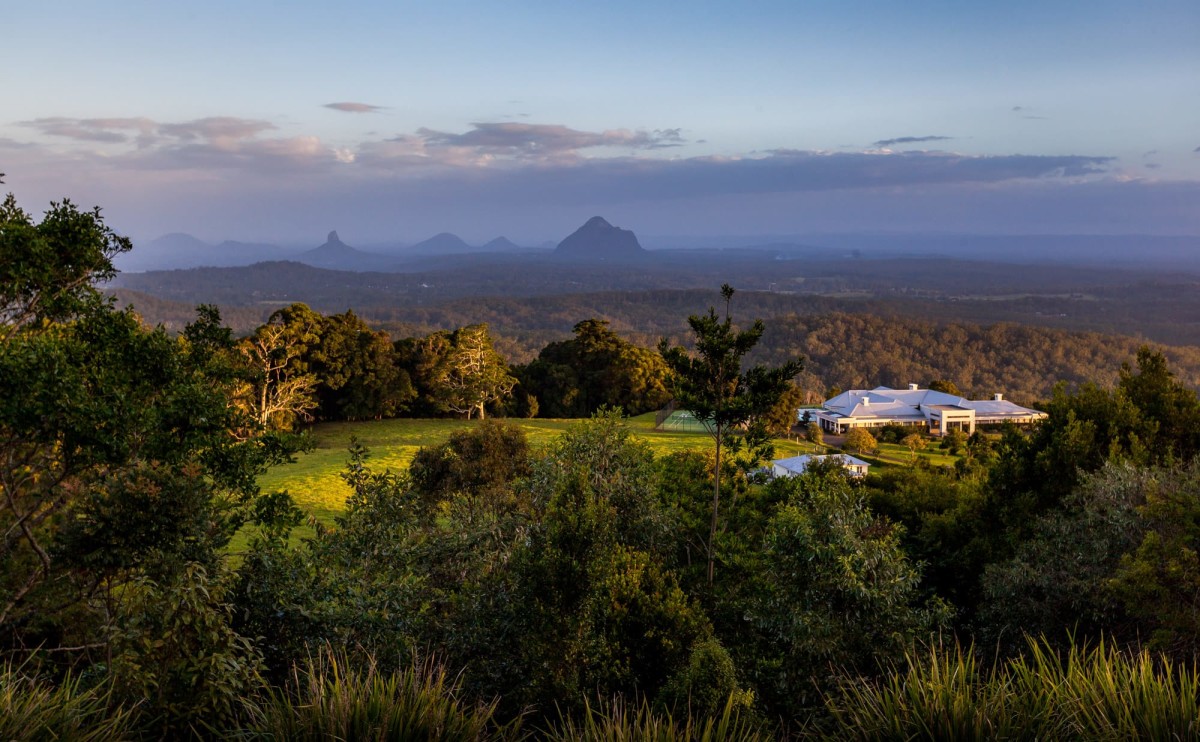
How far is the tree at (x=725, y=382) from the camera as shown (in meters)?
9.21

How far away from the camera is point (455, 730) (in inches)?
175

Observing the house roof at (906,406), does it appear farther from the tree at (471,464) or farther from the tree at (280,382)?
the tree at (471,464)

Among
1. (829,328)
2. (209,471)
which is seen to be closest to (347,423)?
(209,471)

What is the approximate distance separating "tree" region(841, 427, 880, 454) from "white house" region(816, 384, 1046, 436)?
19.9ft

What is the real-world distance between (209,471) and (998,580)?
10.5 m

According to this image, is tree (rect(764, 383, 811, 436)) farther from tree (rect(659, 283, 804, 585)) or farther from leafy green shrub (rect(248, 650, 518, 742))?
leafy green shrub (rect(248, 650, 518, 742))

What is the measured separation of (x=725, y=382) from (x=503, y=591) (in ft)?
13.4

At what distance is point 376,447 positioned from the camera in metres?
30.2

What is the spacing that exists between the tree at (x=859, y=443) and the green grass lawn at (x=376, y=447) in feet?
7.55

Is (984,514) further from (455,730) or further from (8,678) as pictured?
(8,678)

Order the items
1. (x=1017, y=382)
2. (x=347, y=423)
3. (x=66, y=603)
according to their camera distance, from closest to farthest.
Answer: (x=66, y=603) → (x=347, y=423) → (x=1017, y=382)

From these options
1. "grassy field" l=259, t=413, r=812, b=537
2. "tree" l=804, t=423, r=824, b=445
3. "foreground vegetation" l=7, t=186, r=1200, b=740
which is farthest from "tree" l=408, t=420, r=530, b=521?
"tree" l=804, t=423, r=824, b=445

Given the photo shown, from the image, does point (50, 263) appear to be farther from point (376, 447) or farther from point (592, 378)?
point (592, 378)

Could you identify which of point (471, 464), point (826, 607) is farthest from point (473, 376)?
point (826, 607)
